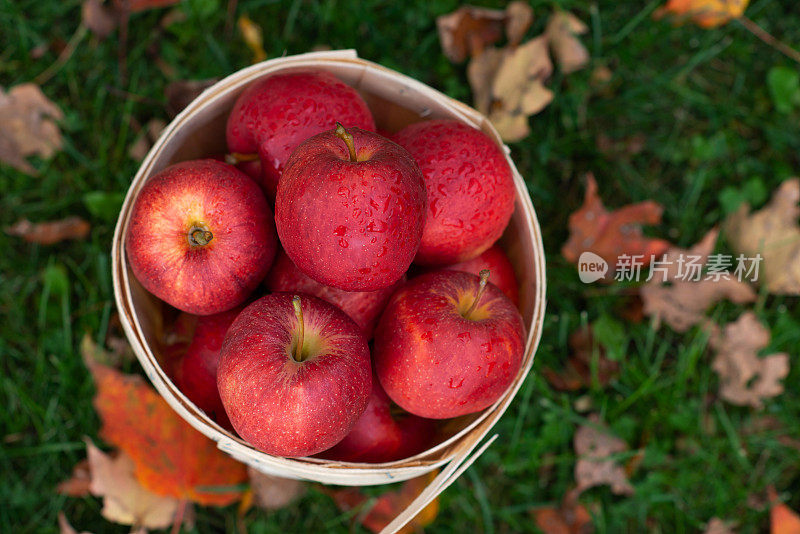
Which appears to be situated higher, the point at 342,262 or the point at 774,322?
the point at 342,262

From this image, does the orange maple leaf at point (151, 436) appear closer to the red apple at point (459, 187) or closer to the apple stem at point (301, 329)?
the apple stem at point (301, 329)

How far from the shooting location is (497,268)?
155 cm

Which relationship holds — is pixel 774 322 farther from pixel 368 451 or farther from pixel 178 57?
pixel 178 57

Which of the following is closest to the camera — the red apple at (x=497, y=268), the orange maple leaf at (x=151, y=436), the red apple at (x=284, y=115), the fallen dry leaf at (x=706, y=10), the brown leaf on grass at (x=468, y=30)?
the red apple at (x=284, y=115)

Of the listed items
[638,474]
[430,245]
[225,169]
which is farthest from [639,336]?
[225,169]

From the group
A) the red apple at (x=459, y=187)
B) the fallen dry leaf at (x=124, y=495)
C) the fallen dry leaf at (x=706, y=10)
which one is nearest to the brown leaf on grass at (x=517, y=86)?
the fallen dry leaf at (x=706, y=10)

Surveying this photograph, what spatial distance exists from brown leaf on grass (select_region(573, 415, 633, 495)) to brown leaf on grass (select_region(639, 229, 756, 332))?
405 mm

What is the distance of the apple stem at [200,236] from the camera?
→ 1.24 meters

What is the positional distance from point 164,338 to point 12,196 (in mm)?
934

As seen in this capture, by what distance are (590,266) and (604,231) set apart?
0.45 ft

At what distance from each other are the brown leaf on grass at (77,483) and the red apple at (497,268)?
4.08 ft

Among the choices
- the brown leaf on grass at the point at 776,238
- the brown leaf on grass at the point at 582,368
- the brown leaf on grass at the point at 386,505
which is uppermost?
the brown leaf on grass at the point at 776,238

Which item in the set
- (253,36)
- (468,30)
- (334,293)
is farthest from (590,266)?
(253,36)

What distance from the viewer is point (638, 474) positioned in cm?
204
